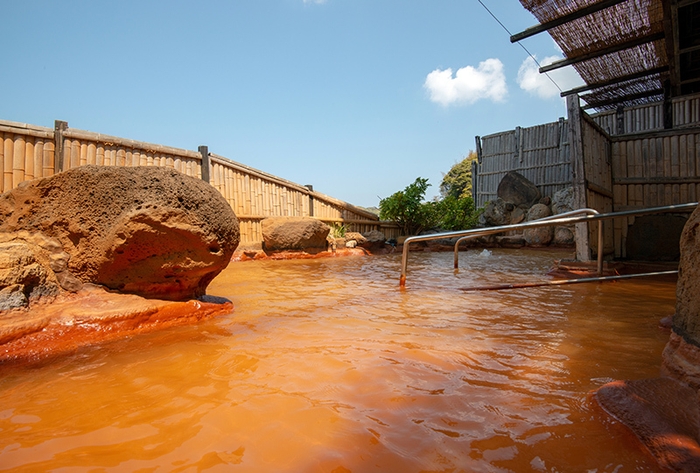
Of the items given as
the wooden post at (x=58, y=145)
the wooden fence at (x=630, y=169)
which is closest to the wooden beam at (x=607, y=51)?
the wooden fence at (x=630, y=169)

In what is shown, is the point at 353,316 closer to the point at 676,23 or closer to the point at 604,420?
the point at 604,420

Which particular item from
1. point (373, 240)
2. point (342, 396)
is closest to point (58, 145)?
point (342, 396)

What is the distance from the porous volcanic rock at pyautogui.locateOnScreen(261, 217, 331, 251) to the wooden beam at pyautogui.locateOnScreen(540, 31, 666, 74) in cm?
723

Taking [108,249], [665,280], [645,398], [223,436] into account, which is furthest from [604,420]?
[665,280]

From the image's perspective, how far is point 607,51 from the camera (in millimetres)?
8000

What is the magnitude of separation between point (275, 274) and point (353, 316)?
3.41 metres

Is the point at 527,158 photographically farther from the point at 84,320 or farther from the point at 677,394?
the point at 84,320

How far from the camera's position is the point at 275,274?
623 centimetres

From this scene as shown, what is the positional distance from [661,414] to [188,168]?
9.39 m

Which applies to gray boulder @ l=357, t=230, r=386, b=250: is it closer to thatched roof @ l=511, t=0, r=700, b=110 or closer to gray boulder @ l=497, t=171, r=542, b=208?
gray boulder @ l=497, t=171, r=542, b=208

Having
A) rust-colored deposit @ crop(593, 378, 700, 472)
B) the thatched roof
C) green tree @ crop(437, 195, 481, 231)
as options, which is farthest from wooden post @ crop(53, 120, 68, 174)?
green tree @ crop(437, 195, 481, 231)

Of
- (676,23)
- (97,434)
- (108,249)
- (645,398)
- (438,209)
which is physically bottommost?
(97,434)

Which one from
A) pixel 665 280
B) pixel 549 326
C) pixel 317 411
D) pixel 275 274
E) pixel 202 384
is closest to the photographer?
pixel 317 411

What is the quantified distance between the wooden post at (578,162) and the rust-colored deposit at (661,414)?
4.41 metres
